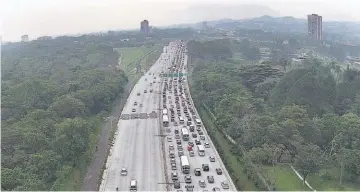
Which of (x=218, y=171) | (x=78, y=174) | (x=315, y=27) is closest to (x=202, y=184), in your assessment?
(x=218, y=171)

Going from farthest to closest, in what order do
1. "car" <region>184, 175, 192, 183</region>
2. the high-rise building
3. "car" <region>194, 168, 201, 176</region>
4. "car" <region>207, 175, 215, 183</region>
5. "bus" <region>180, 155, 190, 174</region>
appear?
the high-rise building → "bus" <region>180, 155, 190, 174</region> → "car" <region>194, 168, 201, 176</region> → "car" <region>207, 175, 215, 183</region> → "car" <region>184, 175, 192, 183</region>

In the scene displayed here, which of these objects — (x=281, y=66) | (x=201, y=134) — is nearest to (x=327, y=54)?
(x=281, y=66)

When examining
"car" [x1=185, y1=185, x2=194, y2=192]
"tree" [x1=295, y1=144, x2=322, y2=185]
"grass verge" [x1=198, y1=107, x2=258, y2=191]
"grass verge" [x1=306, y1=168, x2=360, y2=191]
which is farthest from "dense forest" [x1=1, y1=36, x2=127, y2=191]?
"grass verge" [x1=306, y1=168, x2=360, y2=191]

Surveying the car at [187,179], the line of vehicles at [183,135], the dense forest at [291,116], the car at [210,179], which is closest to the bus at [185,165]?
the line of vehicles at [183,135]

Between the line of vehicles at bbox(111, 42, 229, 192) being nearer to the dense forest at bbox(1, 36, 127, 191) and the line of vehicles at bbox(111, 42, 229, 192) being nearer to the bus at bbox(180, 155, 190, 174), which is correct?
the bus at bbox(180, 155, 190, 174)

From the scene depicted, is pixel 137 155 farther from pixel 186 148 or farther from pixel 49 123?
pixel 49 123

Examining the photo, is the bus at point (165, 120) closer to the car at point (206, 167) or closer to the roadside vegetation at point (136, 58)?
the car at point (206, 167)

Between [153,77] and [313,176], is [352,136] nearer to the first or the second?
[313,176]
